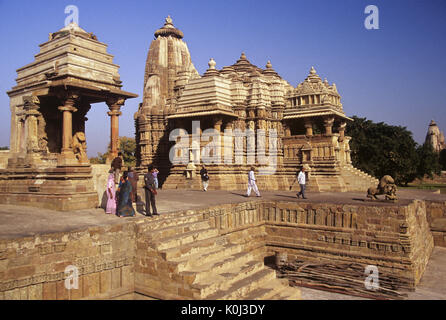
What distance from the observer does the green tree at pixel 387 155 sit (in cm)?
3362

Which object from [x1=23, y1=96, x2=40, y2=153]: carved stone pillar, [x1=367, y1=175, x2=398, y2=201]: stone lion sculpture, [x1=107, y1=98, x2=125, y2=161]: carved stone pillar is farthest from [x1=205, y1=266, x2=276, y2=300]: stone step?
[x1=23, y1=96, x2=40, y2=153]: carved stone pillar

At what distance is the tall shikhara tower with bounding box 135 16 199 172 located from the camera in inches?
889

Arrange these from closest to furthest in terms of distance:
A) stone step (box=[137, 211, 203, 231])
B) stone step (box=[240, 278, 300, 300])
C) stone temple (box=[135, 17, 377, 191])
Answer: stone step (box=[240, 278, 300, 300]), stone step (box=[137, 211, 203, 231]), stone temple (box=[135, 17, 377, 191])

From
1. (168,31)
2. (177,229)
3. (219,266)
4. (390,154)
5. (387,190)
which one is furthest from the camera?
(390,154)

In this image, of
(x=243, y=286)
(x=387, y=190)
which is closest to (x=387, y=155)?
(x=387, y=190)

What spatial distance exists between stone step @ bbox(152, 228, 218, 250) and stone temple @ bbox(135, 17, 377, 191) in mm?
9706

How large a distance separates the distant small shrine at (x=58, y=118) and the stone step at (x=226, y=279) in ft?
15.4

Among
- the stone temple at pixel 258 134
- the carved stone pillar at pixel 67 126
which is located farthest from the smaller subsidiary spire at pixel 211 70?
the carved stone pillar at pixel 67 126

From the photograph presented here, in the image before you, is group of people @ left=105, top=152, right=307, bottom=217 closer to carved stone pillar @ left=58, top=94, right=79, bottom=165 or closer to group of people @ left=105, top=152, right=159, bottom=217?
group of people @ left=105, top=152, right=159, bottom=217

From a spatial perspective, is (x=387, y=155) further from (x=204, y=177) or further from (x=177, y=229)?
(x=177, y=229)

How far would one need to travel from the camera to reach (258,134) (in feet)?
64.0

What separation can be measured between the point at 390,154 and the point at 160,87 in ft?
73.6

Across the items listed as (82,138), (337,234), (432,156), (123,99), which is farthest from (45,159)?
(432,156)

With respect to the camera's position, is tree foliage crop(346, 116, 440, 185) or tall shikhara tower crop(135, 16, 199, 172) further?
tree foliage crop(346, 116, 440, 185)
